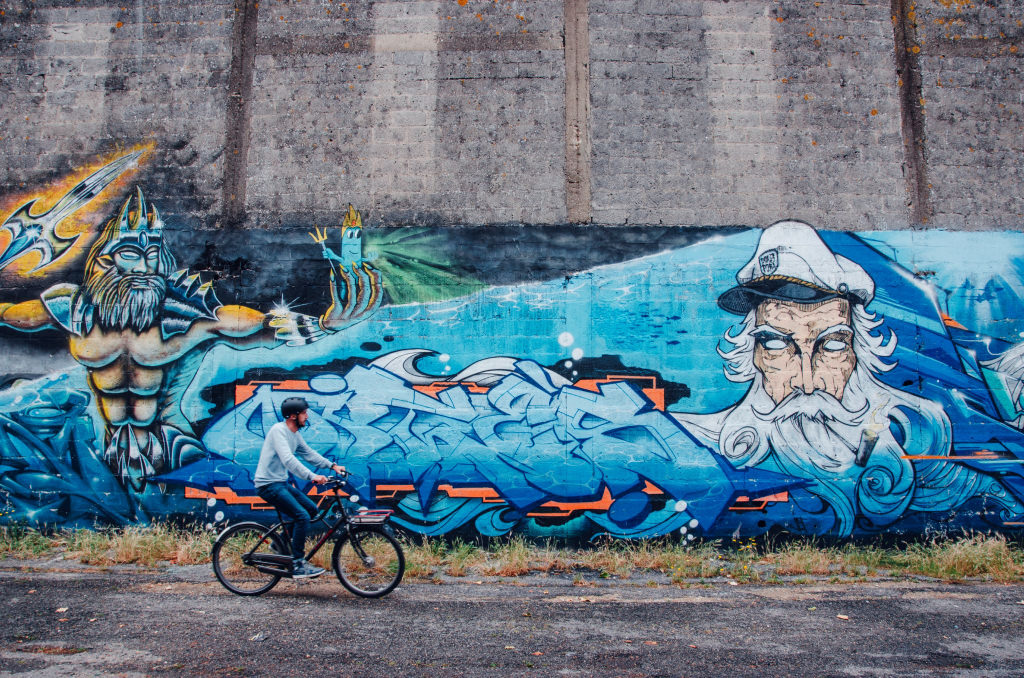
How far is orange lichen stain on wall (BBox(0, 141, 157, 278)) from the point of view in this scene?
7.11 metres

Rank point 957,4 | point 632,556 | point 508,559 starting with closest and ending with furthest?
1. point 508,559
2. point 632,556
3. point 957,4

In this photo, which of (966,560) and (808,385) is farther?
(808,385)

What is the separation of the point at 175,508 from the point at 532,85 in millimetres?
6042

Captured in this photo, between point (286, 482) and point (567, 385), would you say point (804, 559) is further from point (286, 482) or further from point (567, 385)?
point (286, 482)

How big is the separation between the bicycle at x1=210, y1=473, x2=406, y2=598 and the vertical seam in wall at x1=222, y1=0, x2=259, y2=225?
3.57 metres

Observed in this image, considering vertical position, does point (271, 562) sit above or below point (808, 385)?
below

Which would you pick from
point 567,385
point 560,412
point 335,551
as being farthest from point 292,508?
point 567,385

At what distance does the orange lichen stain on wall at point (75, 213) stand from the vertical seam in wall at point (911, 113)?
8543mm

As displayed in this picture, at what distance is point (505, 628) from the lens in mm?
4621

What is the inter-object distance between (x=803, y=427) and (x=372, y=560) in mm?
4601

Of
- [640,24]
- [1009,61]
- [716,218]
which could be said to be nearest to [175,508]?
[716,218]

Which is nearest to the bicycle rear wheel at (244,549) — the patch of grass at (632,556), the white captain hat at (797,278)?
the patch of grass at (632,556)

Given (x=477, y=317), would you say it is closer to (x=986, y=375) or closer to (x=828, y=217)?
(x=828, y=217)

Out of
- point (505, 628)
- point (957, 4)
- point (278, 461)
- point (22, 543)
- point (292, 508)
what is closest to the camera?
point (505, 628)
